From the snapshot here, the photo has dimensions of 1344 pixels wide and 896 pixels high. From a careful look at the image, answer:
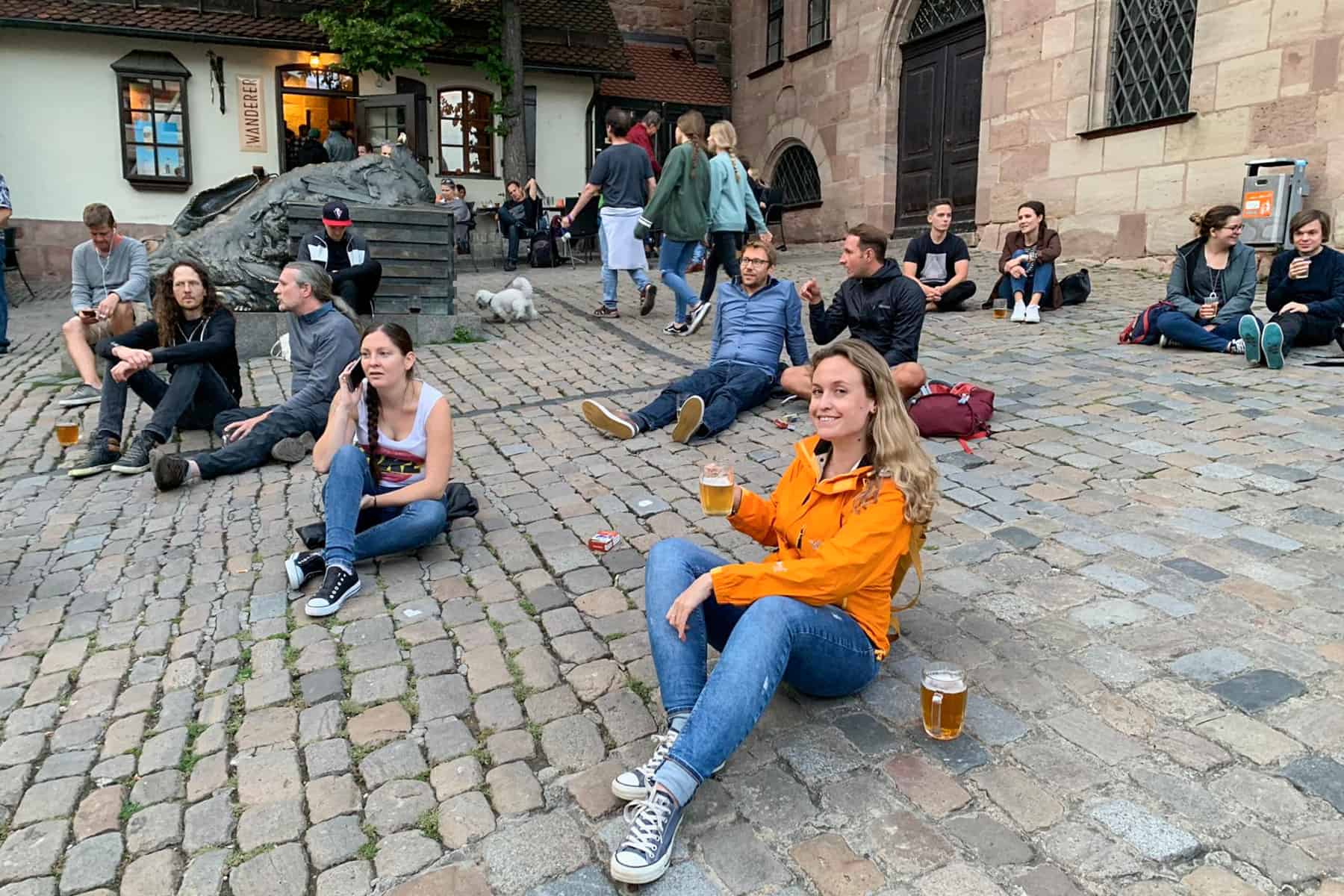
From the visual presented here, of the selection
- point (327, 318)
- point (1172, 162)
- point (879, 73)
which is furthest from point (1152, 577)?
point (879, 73)

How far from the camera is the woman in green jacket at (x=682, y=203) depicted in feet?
32.9

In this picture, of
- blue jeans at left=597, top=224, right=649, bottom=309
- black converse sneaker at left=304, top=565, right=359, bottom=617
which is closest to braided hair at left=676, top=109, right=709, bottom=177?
blue jeans at left=597, top=224, right=649, bottom=309

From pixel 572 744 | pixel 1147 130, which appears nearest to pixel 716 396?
pixel 572 744

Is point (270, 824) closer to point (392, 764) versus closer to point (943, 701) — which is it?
point (392, 764)

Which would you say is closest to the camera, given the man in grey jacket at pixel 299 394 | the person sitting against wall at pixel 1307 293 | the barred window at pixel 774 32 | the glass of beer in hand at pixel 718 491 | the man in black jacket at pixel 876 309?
the glass of beer in hand at pixel 718 491

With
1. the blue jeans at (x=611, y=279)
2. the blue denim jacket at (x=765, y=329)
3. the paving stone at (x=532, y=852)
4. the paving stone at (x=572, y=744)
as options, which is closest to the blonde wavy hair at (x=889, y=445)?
the paving stone at (x=572, y=744)

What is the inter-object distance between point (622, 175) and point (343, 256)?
3.14m

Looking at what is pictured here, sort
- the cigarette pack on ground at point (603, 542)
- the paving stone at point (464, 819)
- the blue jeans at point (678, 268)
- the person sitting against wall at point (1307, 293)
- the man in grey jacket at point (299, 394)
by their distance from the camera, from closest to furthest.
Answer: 1. the paving stone at point (464, 819)
2. the cigarette pack on ground at point (603, 542)
3. the man in grey jacket at point (299, 394)
4. the person sitting against wall at point (1307, 293)
5. the blue jeans at point (678, 268)

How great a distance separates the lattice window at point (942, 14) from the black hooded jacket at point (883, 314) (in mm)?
10612

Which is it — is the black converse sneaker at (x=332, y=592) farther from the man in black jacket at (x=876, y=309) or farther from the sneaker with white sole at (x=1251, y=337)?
the sneaker with white sole at (x=1251, y=337)

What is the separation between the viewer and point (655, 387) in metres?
8.02

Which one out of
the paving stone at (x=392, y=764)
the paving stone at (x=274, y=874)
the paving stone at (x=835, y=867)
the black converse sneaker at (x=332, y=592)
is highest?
the black converse sneaker at (x=332, y=592)

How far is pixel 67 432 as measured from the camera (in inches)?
262

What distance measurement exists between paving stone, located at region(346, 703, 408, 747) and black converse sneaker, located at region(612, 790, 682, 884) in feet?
3.30
